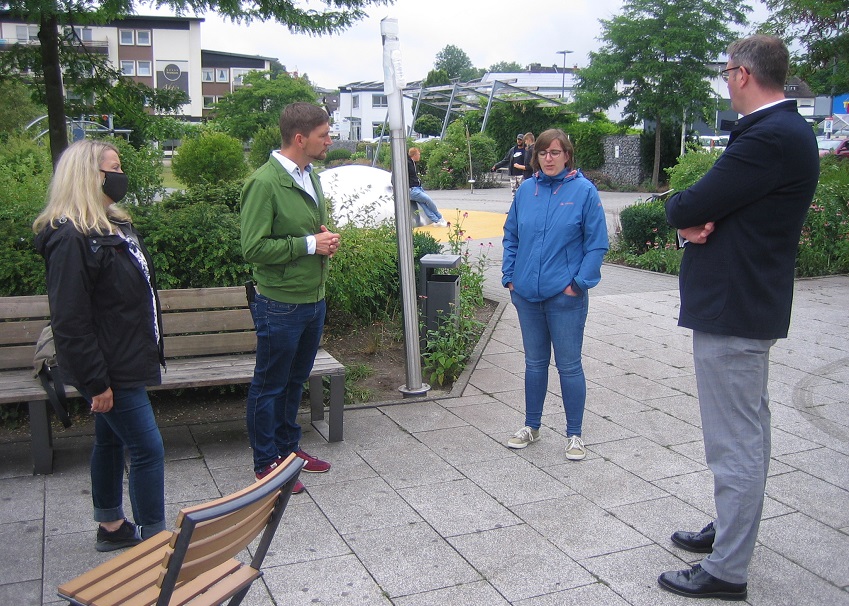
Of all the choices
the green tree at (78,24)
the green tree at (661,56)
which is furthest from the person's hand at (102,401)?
the green tree at (661,56)

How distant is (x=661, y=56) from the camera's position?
29.6 meters

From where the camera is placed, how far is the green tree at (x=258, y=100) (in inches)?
2351

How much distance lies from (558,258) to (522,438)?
3.77ft

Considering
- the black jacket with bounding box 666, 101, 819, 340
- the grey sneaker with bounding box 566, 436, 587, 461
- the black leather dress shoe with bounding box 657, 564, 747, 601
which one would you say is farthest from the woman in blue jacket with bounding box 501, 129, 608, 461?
the black leather dress shoe with bounding box 657, 564, 747, 601

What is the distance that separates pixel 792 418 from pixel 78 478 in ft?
14.9

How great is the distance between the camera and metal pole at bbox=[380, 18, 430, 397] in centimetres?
574

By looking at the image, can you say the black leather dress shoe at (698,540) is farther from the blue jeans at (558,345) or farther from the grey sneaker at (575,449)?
the blue jeans at (558,345)

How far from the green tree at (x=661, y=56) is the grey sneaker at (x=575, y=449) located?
26271 millimetres

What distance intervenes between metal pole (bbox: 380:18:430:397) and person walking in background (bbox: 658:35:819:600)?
278 cm

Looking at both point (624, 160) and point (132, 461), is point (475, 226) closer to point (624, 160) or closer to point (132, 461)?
point (132, 461)

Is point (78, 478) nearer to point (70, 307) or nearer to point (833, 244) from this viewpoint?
point (70, 307)

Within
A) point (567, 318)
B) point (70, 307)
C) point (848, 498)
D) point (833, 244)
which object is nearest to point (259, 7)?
point (567, 318)

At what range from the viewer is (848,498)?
4.38m

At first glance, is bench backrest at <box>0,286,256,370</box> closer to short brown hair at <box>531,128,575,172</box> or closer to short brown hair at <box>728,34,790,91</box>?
short brown hair at <box>531,128,575,172</box>
